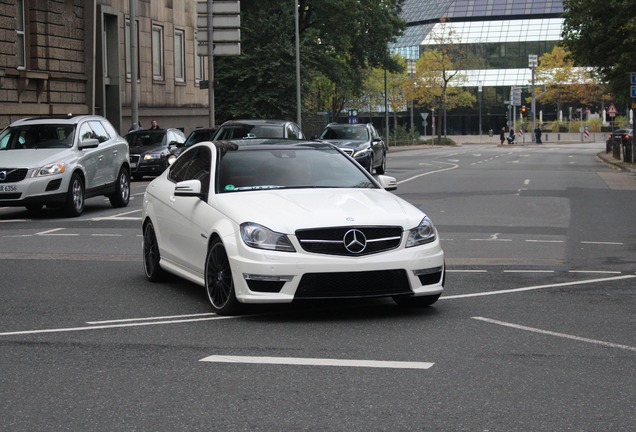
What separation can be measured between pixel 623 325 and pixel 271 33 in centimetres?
5343

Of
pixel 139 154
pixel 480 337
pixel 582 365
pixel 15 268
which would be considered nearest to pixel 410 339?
pixel 480 337

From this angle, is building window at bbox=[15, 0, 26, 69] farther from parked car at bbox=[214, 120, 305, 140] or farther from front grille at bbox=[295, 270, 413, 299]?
front grille at bbox=[295, 270, 413, 299]

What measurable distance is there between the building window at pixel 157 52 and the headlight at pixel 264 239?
4240 cm

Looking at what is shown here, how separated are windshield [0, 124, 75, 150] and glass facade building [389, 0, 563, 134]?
99.2 metres

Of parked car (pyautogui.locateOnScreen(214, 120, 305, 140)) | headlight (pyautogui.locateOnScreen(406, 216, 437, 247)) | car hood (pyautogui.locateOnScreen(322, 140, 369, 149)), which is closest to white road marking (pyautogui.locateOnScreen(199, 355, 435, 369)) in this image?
headlight (pyautogui.locateOnScreen(406, 216, 437, 247))

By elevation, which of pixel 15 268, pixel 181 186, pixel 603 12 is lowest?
pixel 15 268

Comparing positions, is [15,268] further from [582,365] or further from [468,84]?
[468,84]

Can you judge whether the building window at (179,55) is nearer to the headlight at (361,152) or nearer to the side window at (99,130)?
the headlight at (361,152)

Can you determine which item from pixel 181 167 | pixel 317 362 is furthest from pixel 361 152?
pixel 317 362

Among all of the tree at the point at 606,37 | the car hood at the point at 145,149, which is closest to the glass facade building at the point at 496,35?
the tree at the point at 606,37

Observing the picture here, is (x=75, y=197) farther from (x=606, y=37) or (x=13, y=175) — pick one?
(x=606, y=37)

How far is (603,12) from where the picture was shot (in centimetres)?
4456

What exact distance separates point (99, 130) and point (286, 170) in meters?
12.8

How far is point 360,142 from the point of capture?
36.2 meters
